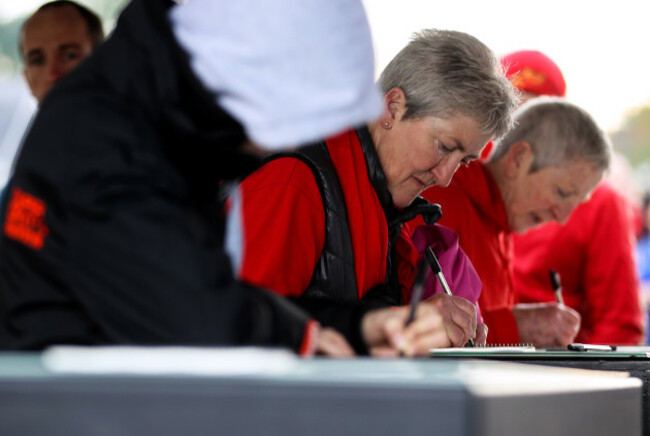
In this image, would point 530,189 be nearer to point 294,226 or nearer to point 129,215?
point 294,226

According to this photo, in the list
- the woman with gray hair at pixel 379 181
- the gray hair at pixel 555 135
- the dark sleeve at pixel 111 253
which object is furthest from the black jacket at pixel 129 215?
the gray hair at pixel 555 135

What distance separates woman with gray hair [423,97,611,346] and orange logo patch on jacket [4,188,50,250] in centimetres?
164

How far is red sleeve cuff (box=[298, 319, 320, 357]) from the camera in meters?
1.14

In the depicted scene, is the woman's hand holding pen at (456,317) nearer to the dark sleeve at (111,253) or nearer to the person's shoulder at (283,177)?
the person's shoulder at (283,177)

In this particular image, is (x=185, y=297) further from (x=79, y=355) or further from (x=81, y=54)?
→ (x=81, y=54)

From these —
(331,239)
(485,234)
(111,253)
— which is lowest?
(485,234)

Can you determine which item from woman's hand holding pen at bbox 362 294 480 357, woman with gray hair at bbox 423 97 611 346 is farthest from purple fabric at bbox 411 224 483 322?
woman's hand holding pen at bbox 362 294 480 357

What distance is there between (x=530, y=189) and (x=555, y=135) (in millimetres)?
172

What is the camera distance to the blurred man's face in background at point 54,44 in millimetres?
2764

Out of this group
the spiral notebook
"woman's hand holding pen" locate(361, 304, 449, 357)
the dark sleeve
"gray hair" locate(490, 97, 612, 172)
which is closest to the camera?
the dark sleeve

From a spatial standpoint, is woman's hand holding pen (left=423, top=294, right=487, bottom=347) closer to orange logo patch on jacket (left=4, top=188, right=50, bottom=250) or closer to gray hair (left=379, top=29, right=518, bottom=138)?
gray hair (left=379, top=29, right=518, bottom=138)

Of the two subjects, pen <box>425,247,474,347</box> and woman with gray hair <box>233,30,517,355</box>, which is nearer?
woman with gray hair <box>233,30,517,355</box>

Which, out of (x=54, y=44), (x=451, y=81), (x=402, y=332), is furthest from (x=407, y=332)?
(x=54, y=44)

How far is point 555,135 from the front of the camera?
2.97 m
